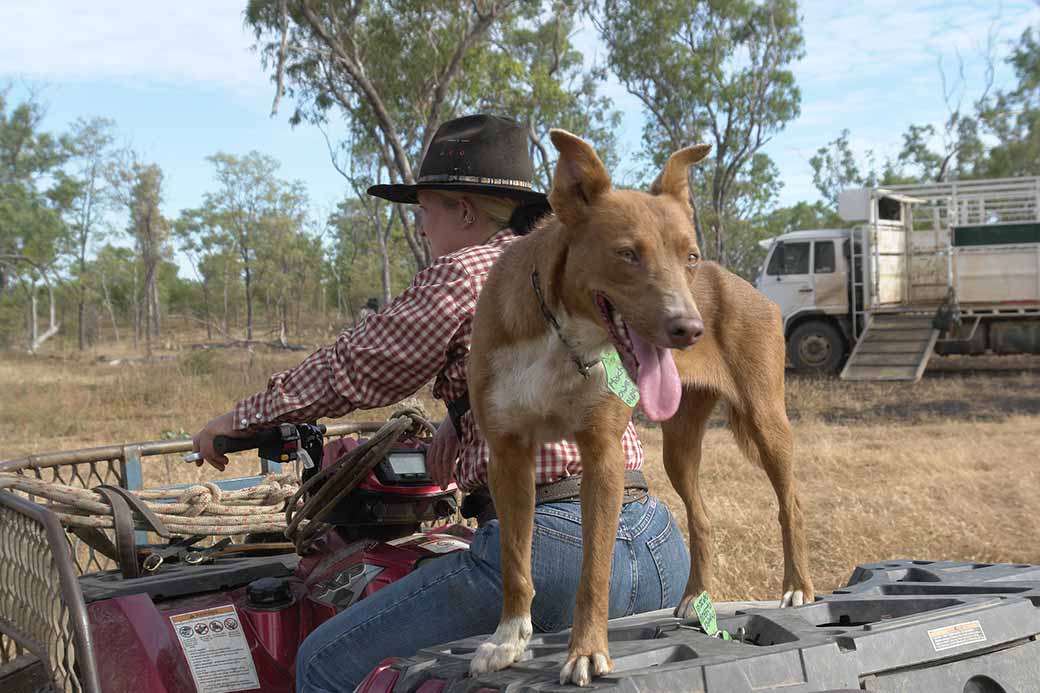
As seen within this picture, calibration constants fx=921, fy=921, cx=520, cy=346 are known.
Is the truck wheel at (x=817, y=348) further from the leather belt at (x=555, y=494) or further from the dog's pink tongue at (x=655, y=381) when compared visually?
the dog's pink tongue at (x=655, y=381)

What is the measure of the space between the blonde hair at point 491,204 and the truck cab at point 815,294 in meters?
15.6

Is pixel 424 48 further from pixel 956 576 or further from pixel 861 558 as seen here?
pixel 956 576

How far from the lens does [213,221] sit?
145 feet

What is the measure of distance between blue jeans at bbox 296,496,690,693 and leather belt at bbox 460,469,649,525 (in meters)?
0.03

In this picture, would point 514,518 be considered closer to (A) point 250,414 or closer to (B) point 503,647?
(B) point 503,647

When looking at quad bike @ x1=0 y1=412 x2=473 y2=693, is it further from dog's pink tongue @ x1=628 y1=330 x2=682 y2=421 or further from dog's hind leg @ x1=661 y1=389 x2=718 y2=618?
dog's pink tongue @ x1=628 y1=330 x2=682 y2=421

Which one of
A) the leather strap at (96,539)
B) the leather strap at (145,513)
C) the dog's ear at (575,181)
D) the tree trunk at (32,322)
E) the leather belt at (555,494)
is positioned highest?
the tree trunk at (32,322)

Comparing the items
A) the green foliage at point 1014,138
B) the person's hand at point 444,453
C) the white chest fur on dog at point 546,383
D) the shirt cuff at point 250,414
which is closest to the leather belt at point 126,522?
the shirt cuff at point 250,414

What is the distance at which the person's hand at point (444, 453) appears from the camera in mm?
2545

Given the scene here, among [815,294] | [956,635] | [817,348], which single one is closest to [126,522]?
[956,635]

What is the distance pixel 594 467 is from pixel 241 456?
7553 millimetres

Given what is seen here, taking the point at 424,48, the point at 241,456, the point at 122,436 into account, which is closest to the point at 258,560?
the point at 241,456

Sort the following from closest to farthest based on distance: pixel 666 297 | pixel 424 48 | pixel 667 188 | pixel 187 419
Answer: pixel 666 297
pixel 667 188
pixel 187 419
pixel 424 48

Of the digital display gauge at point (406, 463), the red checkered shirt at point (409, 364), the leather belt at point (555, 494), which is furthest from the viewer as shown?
the digital display gauge at point (406, 463)
